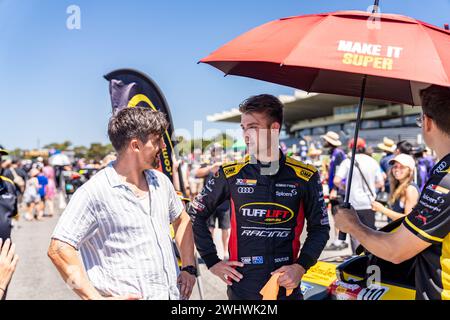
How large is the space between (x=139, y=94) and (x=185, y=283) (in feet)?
7.64

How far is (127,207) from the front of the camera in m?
2.01

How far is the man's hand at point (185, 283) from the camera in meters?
2.29

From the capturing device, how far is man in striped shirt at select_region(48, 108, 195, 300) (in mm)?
1863

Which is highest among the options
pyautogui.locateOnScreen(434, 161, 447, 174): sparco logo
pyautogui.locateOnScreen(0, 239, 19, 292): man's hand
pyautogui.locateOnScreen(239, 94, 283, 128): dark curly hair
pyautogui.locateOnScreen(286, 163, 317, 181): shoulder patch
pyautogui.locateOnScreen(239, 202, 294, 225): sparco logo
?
pyautogui.locateOnScreen(239, 94, 283, 128): dark curly hair

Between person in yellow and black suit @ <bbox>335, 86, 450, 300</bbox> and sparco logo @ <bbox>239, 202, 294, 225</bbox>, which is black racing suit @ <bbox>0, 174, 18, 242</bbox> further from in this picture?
person in yellow and black suit @ <bbox>335, 86, 450, 300</bbox>

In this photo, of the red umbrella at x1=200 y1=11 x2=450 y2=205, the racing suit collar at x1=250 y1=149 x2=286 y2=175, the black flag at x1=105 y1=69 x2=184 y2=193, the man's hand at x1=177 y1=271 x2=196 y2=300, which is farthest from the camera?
the black flag at x1=105 y1=69 x2=184 y2=193

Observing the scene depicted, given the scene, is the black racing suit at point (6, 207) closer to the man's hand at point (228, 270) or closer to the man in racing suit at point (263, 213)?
the man in racing suit at point (263, 213)

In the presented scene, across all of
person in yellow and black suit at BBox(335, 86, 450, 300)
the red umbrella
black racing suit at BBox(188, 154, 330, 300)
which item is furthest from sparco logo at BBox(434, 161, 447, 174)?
black racing suit at BBox(188, 154, 330, 300)

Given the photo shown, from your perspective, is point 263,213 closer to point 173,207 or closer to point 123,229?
point 173,207

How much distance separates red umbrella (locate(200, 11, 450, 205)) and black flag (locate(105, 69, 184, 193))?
2017 mm

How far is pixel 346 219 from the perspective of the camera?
2.14 meters

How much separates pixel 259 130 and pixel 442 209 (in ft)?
3.43

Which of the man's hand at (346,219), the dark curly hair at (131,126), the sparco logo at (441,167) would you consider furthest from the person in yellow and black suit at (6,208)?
the sparco logo at (441,167)

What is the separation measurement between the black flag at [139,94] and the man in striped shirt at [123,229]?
6.39 ft
